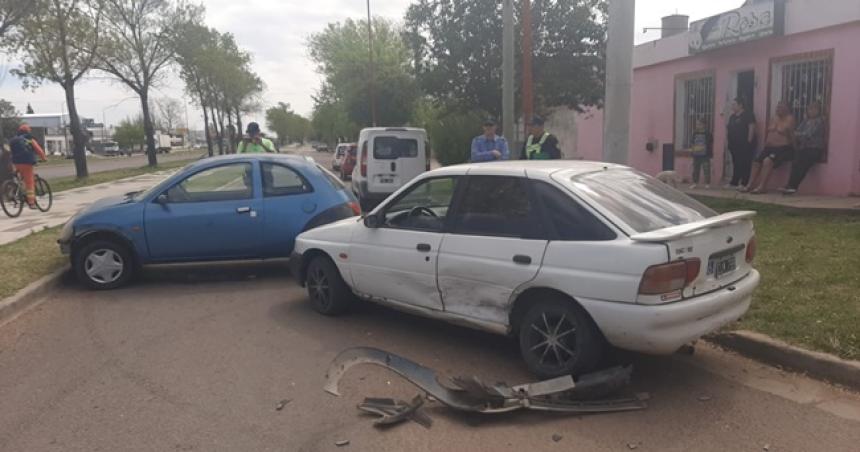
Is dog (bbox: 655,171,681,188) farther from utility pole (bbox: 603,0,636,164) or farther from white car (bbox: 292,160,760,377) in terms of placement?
white car (bbox: 292,160,760,377)

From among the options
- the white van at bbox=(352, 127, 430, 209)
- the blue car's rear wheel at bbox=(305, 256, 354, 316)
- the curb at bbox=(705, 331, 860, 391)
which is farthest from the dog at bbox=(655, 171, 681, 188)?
the white van at bbox=(352, 127, 430, 209)

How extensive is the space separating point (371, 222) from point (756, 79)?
37.4 ft

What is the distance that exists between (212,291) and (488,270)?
4.13 metres

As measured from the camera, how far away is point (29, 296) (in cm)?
731

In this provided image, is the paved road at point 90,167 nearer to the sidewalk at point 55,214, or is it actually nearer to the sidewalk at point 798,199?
the sidewalk at point 55,214

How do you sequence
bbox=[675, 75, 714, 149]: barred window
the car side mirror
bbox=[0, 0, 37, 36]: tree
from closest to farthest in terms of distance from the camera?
1. the car side mirror
2. bbox=[675, 75, 714, 149]: barred window
3. bbox=[0, 0, 37, 36]: tree

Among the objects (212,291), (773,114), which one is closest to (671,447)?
(212,291)

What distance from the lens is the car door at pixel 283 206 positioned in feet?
26.5

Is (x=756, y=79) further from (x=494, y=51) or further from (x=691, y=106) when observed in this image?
(x=494, y=51)

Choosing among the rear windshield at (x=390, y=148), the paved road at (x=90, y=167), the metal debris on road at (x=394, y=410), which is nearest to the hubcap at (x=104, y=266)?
the metal debris on road at (x=394, y=410)

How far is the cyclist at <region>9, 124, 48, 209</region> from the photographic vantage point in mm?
14000

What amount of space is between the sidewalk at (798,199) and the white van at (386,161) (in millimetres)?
6249

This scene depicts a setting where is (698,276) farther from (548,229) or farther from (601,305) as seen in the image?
(548,229)

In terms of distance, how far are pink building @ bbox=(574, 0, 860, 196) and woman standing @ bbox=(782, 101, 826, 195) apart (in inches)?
9.4
